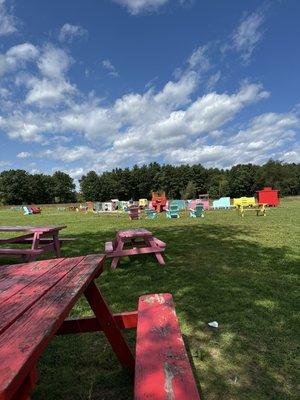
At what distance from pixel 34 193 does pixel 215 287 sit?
338ft

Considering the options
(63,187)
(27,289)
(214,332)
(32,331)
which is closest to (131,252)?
(214,332)

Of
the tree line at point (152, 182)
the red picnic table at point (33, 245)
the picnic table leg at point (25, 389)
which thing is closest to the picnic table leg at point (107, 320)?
the picnic table leg at point (25, 389)

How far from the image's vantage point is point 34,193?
104 metres

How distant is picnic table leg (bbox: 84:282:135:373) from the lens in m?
3.01

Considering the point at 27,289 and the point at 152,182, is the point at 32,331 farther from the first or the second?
the point at 152,182

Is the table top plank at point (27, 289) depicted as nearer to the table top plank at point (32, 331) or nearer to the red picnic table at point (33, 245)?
the table top plank at point (32, 331)

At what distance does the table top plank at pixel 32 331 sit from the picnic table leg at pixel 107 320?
561 millimetres

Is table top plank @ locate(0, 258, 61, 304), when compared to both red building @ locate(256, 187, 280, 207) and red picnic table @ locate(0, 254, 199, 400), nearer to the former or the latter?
red picnic table @ locate(0, 254, 199, 400)

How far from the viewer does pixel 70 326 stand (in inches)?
125

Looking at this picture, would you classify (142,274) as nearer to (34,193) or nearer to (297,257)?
(297,257)

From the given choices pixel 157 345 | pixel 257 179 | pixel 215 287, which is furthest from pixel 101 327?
pixel 257 179

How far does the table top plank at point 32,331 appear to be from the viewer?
1218mm

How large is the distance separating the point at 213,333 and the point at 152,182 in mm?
100872

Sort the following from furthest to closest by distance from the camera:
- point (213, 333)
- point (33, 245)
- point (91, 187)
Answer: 1. point (91, 187)
2. point (33, 245)
3. point (213, 333)
